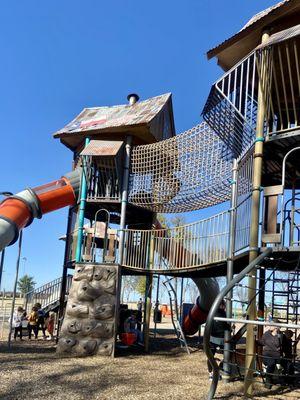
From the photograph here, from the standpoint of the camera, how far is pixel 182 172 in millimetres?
13820

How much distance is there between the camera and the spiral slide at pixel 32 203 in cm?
1322

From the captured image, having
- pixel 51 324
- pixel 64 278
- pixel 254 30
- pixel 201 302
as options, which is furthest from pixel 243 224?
pixel 51 324

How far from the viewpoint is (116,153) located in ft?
48.1

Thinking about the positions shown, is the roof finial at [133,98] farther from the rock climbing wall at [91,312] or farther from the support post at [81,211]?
the rock climbing wall at [91,312]

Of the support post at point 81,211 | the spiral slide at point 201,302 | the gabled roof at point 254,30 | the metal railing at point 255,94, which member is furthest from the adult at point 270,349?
the spiral slide at point 201,302

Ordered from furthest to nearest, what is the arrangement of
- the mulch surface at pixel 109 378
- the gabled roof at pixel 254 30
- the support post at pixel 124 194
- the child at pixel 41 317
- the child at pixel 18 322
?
the child at pixel 41 317
the child at pixel 18 322
the support post at pixel 124 194
the gabled roof at pixel 254 30
the mulch surface at pixel 109 378

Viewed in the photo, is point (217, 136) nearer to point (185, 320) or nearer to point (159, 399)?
point (159, 399)

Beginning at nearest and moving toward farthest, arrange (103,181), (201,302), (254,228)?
1. (254,228)
2. (103,181)
3. (201,302)

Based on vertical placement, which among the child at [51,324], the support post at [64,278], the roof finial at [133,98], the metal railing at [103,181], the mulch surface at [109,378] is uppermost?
the roof finial at [133,98]

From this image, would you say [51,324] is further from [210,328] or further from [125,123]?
[210,328]

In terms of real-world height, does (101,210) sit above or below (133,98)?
below

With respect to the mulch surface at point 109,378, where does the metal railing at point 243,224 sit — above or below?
above

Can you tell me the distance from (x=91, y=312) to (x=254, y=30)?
331 inches

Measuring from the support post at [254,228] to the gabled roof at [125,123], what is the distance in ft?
19.7
